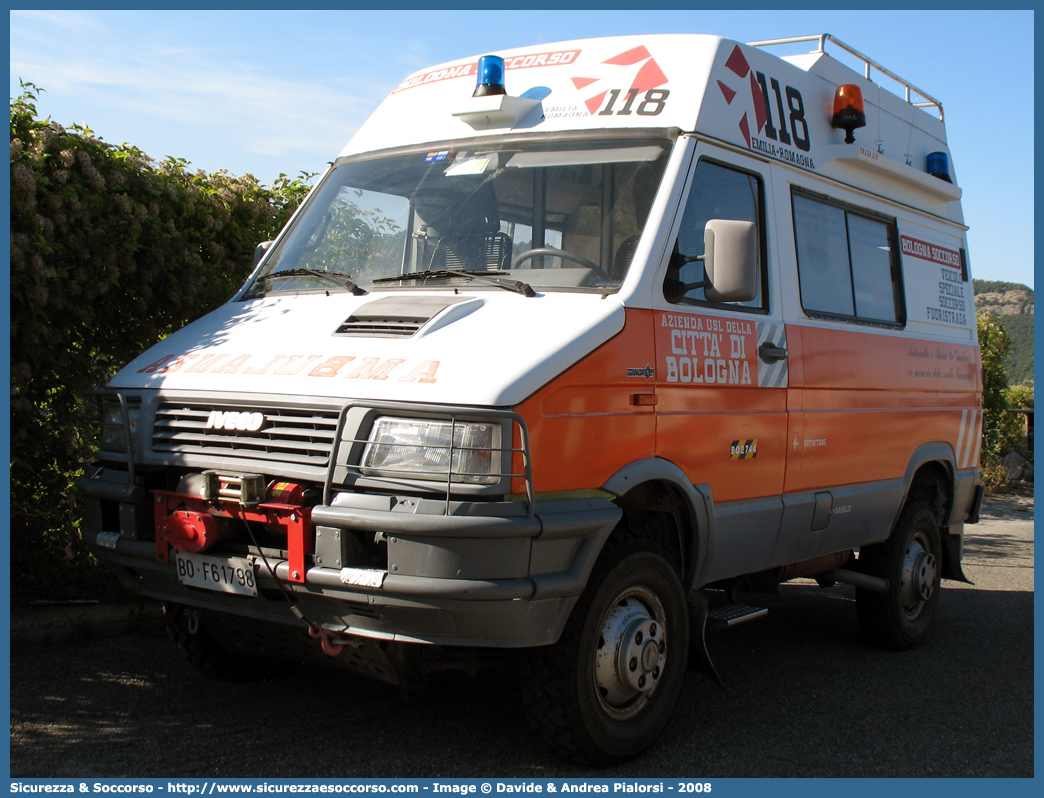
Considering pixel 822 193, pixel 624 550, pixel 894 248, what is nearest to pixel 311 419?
pixel 624 550

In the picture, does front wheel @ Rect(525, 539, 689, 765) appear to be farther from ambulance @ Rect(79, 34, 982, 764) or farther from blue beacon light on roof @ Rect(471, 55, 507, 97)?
blue beacon light on roof @ Rect(471, 55, 507, 97)

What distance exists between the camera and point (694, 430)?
4496mm

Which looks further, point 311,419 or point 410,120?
point 410,120

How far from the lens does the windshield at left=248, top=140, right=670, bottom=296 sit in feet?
14.6

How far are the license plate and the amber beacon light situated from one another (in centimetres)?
415

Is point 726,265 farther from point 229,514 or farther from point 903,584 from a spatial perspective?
point 903,584

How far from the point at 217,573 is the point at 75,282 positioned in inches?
92.9

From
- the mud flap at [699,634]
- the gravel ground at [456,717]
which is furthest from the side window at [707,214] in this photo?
the gravel ground at [456,717]

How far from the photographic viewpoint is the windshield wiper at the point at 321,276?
4660 mm

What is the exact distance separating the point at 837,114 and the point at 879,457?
2.04 m

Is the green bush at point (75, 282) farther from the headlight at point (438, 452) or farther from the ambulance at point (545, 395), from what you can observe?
the headlight at point (438, 452)

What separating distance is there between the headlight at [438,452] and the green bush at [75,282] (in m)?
2.60

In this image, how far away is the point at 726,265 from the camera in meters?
4.34
